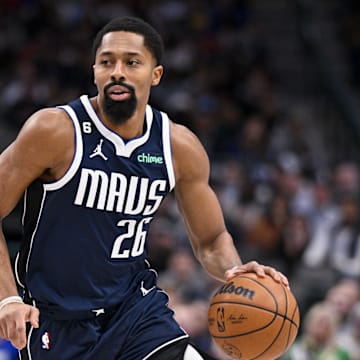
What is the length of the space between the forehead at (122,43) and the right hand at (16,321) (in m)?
1.22

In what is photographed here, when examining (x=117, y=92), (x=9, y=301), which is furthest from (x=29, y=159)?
(x=9, y=301)

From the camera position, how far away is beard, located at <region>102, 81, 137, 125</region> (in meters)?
4.19

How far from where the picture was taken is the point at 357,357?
312 inches

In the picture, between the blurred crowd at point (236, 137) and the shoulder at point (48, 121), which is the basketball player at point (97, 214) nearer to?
A: the shoulder at point (48, 121)

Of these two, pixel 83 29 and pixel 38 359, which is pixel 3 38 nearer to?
pixel 83 29

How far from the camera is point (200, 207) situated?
461 cm

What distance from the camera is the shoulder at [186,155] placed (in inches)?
176

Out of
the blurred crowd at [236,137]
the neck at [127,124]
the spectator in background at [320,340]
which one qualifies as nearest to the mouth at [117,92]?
the neck at [127,124]

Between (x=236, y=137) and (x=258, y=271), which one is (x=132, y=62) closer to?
(x=258, y=271)

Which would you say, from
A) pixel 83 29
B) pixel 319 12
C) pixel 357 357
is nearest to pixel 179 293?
pixel 357 357

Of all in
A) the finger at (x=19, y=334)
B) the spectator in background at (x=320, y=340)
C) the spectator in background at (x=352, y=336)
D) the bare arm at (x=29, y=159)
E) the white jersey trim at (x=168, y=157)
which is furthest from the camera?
the spectator in background at (x=352, y=336)

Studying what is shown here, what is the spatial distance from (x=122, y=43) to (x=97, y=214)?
30.5 inches

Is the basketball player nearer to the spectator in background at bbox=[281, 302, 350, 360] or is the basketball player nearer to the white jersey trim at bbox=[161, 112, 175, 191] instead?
the white jersey trim at bbox=[161, 112, 175, 191]

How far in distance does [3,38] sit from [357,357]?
270 inches
